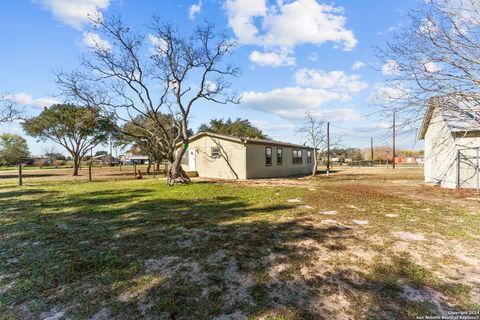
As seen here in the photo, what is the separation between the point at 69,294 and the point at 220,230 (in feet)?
8.42

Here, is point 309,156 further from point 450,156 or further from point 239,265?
point 239,265

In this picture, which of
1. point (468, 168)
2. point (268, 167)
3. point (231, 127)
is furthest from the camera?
point (231, 127)

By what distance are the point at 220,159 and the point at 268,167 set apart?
12.2 ft

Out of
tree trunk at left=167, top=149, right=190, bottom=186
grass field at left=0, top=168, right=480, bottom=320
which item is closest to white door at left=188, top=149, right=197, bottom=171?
tree trunk at left=167, top=149, right=190, bottom=186

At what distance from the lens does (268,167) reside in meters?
18.5

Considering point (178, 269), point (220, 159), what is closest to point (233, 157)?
point (220, 159)

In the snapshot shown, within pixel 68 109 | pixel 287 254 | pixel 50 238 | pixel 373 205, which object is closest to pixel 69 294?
pixel 50 238

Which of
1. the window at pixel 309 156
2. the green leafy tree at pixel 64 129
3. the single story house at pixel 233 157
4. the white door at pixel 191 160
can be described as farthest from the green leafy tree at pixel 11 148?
the window at pixel 309 156

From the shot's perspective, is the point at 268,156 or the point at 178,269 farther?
the point at 268,156

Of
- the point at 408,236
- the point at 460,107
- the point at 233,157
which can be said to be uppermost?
the point at 460,107

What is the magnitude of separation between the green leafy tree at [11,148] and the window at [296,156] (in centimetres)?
4714

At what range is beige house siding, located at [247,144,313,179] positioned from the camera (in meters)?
16.5

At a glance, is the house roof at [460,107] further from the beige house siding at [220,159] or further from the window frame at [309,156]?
the window frame at [309,156]

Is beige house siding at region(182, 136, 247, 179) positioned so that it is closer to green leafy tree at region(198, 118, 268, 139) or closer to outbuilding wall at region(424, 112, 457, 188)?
outbuilding wall at region(424, 112, 457, 188)
